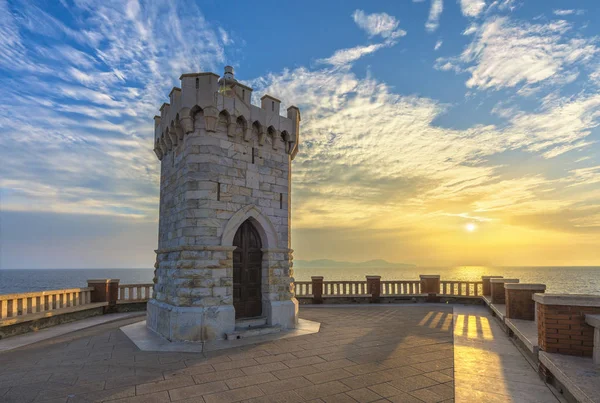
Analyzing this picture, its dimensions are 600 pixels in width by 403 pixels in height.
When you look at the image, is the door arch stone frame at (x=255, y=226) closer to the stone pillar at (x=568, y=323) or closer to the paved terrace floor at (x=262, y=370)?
the paved terrace floor at (x=262, y=370)

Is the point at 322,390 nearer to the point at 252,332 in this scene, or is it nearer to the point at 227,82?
the point at 252,332

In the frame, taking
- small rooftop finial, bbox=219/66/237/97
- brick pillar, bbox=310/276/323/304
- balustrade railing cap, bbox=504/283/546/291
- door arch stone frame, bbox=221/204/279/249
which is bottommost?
brick pillar, bbox=310/276/323/304

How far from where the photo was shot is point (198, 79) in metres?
9.60

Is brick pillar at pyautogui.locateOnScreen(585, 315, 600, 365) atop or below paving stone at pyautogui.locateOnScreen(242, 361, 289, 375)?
atop

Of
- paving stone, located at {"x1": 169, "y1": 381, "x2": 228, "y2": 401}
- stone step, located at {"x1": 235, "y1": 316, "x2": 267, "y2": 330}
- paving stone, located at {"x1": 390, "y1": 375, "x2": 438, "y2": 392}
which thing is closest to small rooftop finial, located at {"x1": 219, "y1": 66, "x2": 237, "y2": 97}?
stone step, located at {"x1": 235, "y1": 316, "x2": 267, "y2": 330}

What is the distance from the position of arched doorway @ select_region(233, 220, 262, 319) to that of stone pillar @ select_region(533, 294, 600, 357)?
686cm

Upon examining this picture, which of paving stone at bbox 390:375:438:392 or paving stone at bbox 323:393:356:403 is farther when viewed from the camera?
paving stone at bbox 390:375:438:392

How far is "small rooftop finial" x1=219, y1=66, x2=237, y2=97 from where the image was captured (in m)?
10.3

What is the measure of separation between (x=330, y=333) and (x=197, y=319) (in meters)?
3.46

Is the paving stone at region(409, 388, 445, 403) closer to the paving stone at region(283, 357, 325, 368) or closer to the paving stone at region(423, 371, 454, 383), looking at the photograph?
the paving stone at region(423, 371, 454, 383)

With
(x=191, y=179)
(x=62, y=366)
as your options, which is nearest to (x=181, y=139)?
(x=191, y=179)

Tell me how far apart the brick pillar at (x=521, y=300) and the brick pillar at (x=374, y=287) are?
Answer: 719 cm

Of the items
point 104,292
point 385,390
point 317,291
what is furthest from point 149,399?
point 317,291

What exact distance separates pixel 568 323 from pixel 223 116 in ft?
28.6
